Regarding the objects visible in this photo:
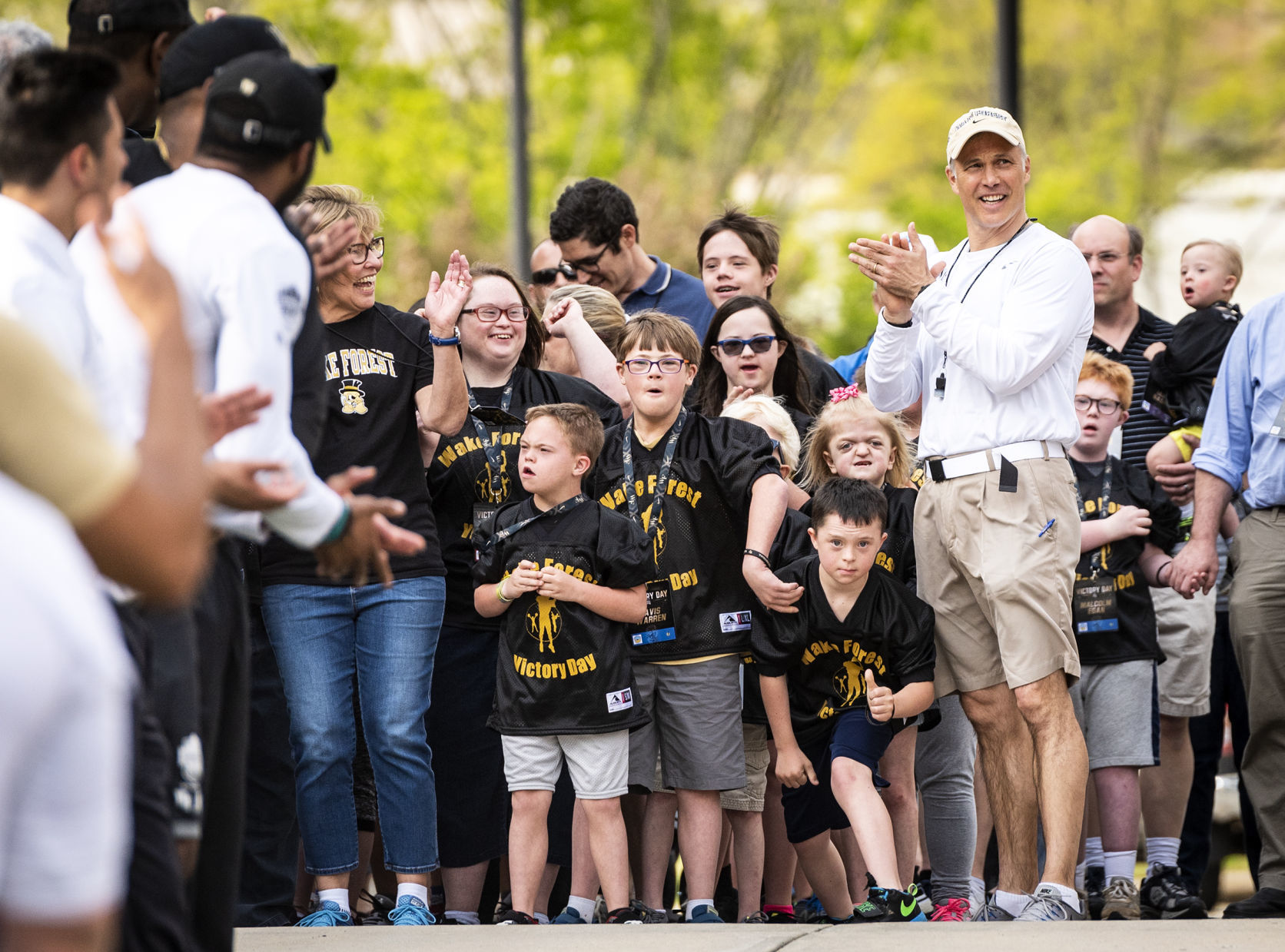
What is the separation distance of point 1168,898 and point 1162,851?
1.07 ft

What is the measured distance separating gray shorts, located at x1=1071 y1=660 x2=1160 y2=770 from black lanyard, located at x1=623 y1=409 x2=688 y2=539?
172cm

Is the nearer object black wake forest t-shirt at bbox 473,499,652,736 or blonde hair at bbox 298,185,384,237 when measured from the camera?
black wake forest t-shirt at bbox 473,499,652,736

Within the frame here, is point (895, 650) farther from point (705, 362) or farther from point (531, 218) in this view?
point (531, 218)

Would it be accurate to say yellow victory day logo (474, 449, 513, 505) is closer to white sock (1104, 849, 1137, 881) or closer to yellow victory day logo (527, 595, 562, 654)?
yellow victory day logo (527, 595, 562, 654)

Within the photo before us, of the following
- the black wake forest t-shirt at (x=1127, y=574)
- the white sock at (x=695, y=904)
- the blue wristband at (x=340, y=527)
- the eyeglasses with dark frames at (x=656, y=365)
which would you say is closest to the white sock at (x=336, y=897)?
the white sock at (x=695, y=904)

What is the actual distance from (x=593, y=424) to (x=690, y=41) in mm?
18767

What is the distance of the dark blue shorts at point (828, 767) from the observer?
16.5 ft

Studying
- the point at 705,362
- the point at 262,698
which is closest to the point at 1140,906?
the point at 705,362

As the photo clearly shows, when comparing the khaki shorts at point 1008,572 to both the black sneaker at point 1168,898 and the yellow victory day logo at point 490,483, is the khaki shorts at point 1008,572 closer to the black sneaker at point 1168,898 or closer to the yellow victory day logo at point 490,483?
the black sneaker at point 1168,898

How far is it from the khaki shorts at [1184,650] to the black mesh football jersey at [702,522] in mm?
1904

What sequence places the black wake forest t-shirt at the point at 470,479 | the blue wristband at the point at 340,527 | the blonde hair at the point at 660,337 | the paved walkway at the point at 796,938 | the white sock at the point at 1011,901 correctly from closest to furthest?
the blue wristband at the point at 340,527 < the paved walkway at the point at 796,938 < the white sock at the point at 1011,901 < the blonde hair at the point at 660,337 < the black wake forest t-shirt at the point at 470,479

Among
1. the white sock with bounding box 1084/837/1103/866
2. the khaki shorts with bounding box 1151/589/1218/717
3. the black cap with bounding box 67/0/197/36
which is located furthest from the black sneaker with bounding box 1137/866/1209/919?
the black cap with bounding box 67/0/197/36

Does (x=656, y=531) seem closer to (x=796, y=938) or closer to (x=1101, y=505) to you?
(x=796, y=938)

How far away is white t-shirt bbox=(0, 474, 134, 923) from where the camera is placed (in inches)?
51.1
